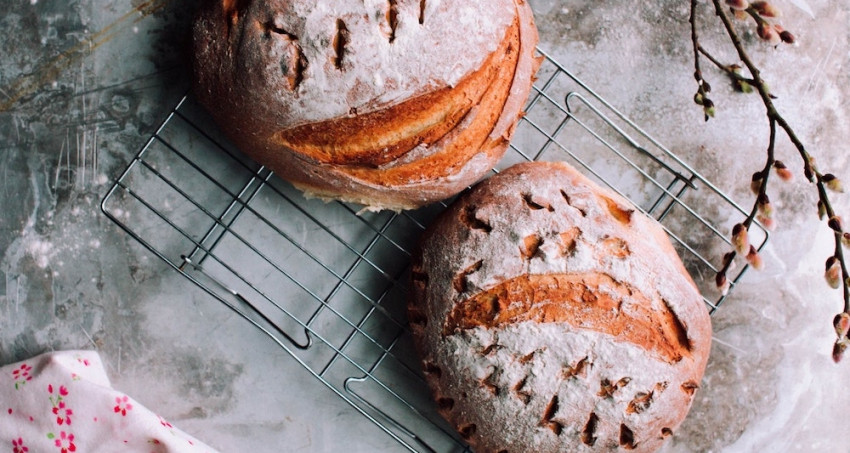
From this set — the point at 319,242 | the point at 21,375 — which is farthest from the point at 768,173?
the point at 21,375

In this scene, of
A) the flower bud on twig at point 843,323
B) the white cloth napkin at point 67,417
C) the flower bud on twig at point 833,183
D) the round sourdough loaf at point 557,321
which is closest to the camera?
the flower bud on twig at point 833,183

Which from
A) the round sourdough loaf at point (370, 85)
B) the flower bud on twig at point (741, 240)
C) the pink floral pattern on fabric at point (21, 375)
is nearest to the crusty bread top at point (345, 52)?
the round sourdough loaf at point (370, 85)

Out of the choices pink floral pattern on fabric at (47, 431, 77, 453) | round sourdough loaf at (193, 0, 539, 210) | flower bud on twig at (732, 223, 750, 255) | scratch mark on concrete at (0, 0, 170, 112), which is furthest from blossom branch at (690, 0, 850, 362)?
pink floral pattern on fabric at (47, 431, 77, 453)

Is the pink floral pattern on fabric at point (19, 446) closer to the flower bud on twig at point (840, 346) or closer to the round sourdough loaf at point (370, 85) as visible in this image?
the round sourdough loaf at point (370, 85)

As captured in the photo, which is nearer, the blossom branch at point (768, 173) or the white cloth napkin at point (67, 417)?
the blossom branch at point (768, 173)

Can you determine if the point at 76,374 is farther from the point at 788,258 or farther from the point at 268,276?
the point at 788,258

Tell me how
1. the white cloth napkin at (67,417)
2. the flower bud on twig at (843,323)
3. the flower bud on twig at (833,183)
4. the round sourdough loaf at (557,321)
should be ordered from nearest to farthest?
the flower bud on twig at (833,183) < the flower bud on twig at (843,323) < the round sourdough loaf at (557,321) < the white cloth napkin at (67,417)

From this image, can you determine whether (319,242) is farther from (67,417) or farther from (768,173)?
(768,173)
